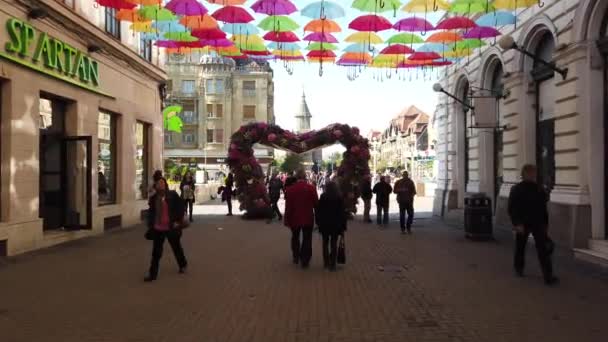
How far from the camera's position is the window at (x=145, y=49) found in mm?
17978

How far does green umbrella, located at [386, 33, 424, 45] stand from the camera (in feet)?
47.6

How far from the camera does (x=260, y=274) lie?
8656 mm

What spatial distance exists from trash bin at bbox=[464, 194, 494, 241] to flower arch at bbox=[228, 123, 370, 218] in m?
6.85

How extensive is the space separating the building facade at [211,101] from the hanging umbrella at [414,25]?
54.1 meters

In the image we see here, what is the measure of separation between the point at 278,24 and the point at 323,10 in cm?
123

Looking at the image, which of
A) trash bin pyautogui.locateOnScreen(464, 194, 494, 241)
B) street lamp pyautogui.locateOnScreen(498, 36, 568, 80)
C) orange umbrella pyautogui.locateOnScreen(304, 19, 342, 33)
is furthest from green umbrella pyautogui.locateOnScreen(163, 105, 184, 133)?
street lamp pyautogui.locateOnScreen(498, 36, 568, 80)

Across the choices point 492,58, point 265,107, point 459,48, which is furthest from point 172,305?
point 265,107

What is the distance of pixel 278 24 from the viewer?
13070 millimetres

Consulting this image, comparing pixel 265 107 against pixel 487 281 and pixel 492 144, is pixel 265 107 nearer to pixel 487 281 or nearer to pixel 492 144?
pixel 492 144

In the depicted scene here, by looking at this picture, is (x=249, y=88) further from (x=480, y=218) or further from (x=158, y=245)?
(x=158, y=245)

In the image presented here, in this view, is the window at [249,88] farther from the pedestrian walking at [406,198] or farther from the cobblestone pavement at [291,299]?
the cobblestone pavement at [291,299]

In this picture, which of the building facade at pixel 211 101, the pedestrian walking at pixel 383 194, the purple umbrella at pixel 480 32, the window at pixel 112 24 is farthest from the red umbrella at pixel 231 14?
the building facade at pixel 211 101

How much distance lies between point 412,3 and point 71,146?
8.64m

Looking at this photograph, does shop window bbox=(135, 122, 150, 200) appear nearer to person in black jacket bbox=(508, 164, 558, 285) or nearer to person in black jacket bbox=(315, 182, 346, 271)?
person in black jacket bbox=(315, 182, 346, 271)
